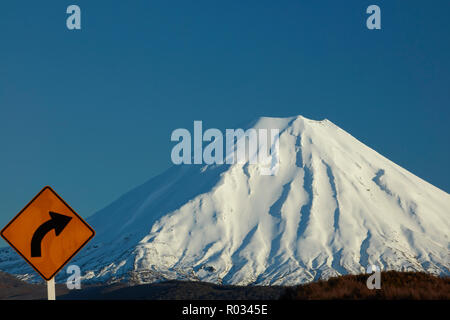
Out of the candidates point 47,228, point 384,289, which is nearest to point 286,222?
point 384,289

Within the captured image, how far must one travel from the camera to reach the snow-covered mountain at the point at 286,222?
15462 centimetres

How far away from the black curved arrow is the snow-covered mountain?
132m

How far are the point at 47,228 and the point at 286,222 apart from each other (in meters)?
156

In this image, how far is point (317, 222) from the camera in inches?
6609

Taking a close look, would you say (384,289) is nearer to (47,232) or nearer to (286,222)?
(47,232)

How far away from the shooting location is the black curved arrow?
13297 mm

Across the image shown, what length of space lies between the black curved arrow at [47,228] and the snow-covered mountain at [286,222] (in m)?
132

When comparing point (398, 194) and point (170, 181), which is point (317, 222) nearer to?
point (398, 194)

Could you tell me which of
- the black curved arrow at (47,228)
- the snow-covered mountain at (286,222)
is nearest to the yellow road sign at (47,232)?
the black curved arrow at (47,228)

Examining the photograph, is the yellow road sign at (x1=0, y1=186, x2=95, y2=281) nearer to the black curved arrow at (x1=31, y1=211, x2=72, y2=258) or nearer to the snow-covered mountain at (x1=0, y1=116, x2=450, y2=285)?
the black curved arrow at (x1=31, y1=211, x2=72, y2=258)

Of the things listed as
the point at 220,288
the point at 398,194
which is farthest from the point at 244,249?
the point at 220,288

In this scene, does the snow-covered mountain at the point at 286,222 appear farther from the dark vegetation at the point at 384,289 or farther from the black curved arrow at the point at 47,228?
the black curved arrow at the point at 47,228

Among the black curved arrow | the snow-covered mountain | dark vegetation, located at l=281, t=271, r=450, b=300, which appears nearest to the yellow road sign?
the black curved arrow
